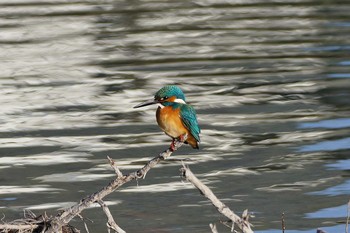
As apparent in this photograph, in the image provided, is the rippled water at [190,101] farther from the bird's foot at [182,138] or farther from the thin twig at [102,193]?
the thin twig at [102,193]

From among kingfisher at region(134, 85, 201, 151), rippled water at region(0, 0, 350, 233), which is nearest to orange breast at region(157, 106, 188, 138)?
kingfisher at region(134, 85, 201, 151)

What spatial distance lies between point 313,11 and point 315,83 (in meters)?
6.76

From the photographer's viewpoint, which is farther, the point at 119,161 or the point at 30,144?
the point at 30,144

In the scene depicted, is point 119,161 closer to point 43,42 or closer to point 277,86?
point 277,86

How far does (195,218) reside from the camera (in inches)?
314

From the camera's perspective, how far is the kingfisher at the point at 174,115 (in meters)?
5.70

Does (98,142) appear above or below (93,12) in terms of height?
below

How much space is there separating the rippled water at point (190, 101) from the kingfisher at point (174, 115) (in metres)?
2.12

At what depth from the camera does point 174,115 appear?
5715 millimetres

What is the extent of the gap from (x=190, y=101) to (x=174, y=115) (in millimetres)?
6415

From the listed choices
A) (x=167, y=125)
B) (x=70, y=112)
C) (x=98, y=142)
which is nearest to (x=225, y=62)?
(x=70, y=112)

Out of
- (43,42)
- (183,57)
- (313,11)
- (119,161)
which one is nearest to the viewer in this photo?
(119,161)

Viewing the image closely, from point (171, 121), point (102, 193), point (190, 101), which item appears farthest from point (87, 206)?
point (190, 101)

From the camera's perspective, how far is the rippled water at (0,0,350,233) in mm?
8438
